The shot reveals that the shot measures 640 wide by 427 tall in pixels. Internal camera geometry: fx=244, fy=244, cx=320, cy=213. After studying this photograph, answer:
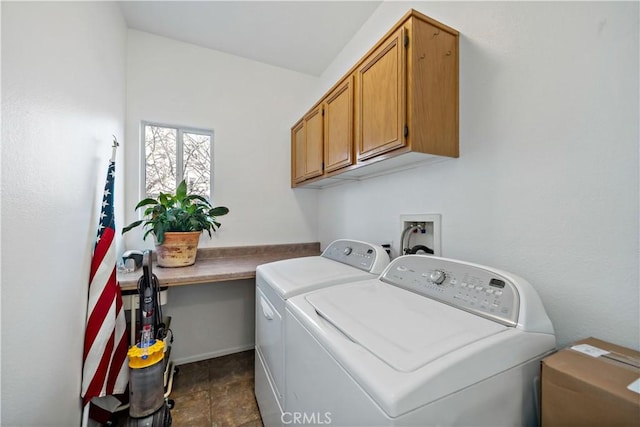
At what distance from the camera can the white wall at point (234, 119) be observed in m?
2.02

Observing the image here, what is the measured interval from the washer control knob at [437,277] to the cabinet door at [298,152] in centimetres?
150

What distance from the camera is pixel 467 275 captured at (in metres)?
0.90

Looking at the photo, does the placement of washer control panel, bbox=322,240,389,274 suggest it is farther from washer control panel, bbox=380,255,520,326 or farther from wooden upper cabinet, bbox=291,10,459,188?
wooden upper cabinet, bbox=291,10,459,188

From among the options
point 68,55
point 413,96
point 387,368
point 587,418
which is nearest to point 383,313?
point 387,368

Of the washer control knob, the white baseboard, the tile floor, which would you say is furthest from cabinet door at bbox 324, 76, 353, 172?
the white baseboard

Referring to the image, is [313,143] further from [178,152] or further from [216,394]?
[216,394]

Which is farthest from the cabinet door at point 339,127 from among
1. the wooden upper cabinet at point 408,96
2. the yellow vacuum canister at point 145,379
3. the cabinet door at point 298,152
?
the yellow vacuum canister at point 145,379

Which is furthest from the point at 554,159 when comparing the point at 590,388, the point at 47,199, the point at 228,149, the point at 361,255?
the point at 228,149

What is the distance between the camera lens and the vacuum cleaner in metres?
1.28

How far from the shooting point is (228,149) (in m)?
2.29

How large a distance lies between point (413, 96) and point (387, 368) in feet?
3.48

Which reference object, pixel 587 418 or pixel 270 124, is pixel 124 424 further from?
pixel 270 124

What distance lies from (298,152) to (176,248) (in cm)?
131

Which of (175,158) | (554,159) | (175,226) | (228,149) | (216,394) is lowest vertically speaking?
(216,394)
